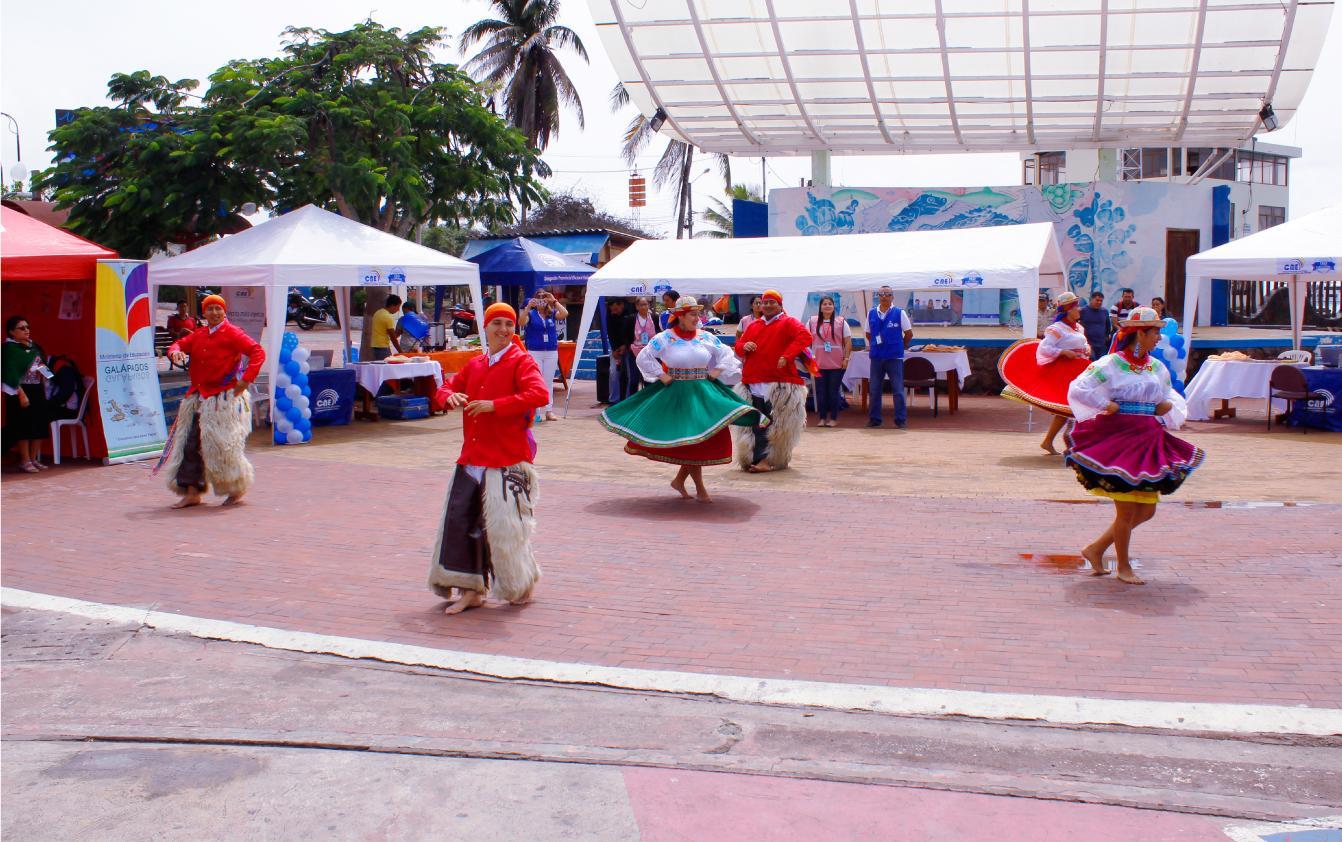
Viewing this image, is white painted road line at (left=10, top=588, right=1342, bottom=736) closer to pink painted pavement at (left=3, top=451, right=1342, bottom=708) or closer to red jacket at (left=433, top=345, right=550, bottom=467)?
pink painted pavement at (left=3, top=451, right=1342, bottom=708)

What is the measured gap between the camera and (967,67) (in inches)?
1022

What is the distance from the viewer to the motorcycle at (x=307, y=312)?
4728 centimetres

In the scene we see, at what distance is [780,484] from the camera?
11.7 meters

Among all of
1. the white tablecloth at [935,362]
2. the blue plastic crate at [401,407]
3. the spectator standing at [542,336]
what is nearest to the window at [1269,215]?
the white tablecloth at [935,362]

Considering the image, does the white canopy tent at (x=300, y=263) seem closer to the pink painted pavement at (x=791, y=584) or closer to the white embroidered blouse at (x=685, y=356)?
the pink painted pavement at (x=791, y=584)

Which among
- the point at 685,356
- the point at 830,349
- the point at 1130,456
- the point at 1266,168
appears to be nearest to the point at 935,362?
the point at 830,349

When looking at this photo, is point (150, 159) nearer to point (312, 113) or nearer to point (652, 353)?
point (312, 113)

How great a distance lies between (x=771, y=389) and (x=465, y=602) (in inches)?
226

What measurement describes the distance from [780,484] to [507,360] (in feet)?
17.4

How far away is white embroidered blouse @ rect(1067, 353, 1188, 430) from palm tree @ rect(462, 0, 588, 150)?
3604cm

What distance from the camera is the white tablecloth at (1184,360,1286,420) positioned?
16250mm

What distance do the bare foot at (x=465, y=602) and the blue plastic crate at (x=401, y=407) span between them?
10974 millimetres

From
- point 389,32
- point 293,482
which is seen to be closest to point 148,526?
point 293,482

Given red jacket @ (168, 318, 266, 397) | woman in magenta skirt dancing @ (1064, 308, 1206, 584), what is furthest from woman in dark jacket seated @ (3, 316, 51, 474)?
woman in magenta skirt dancing @ (1064, 308, 1206, 584)
